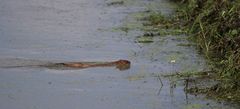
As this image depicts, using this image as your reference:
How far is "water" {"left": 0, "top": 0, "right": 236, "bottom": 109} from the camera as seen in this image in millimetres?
6195

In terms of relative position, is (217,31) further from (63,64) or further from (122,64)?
(63,64)

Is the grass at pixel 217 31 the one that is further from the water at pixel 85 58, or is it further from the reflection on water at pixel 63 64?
the reflection on water at pixel 63 64

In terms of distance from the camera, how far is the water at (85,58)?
620cm

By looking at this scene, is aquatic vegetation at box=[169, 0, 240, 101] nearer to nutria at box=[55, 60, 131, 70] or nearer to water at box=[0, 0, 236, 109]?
water at box=[0, 0, 236, 109]

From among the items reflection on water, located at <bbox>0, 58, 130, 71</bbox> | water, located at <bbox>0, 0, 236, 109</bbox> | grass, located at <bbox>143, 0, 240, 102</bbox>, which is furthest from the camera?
reflection on water, located at <bbox>0, 58, 130, 71</bbox>

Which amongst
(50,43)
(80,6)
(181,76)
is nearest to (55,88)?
(181,76)

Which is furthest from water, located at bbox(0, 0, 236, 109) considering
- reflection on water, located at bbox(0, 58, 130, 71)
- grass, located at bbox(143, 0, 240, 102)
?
grass, located at bbox(143, 0, 240, 102)

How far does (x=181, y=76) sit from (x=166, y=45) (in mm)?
1821

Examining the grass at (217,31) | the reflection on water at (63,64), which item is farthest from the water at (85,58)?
the grass at (217,31)

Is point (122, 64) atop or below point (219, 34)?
below

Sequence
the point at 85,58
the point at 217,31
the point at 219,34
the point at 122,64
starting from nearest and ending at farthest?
the point at 122,64 → the point at 85,58 → the point at 219,34 → the point at 217,31

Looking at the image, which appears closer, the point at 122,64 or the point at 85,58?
the point at 122,64

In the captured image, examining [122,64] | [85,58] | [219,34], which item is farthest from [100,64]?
[219,34]

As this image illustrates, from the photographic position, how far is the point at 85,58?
7.88 m
